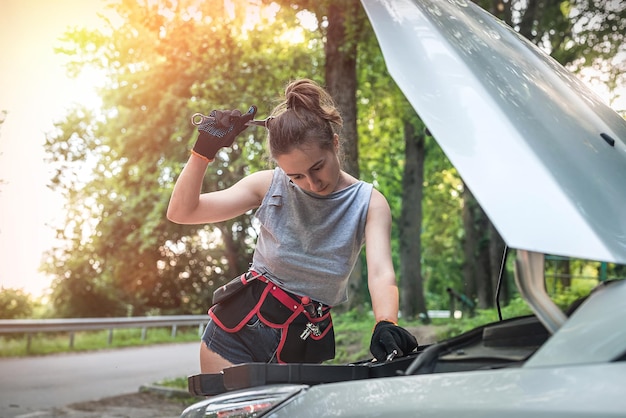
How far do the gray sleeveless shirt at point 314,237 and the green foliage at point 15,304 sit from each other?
18958 mm

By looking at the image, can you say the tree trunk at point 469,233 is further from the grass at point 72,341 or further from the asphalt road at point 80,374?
the grass at point 72,341

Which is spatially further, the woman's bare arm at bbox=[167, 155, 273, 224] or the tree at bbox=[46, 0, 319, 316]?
the tree at bbox=[46, 0, 319, 316]

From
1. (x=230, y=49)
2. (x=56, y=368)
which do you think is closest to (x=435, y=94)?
(x=56, y=368)

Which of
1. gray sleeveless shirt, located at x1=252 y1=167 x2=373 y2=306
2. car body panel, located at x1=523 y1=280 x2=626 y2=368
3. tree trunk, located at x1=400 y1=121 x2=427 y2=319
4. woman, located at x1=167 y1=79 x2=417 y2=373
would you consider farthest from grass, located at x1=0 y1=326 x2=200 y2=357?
car body panel, located at x1=523 y1=280 x2=626 y2=368

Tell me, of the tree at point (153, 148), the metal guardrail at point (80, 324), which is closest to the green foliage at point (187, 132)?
the tree at point (153, 148)

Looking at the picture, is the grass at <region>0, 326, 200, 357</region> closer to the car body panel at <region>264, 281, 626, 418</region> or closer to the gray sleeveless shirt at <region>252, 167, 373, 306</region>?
the gray sleeveless shirt at <region>252, 167, 373, 306</region>

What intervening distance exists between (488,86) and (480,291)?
51.9 ft

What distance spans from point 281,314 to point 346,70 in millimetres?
9751

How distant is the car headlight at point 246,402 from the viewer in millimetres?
1687

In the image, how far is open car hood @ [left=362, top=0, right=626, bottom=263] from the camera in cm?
137

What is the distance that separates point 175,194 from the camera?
2.83 metres

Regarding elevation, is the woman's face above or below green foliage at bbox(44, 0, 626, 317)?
below

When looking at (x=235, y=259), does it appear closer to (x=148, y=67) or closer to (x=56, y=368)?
(x=148, y=67)

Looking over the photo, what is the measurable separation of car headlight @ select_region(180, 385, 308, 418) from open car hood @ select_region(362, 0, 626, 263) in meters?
0.59
